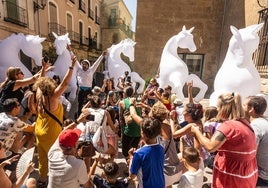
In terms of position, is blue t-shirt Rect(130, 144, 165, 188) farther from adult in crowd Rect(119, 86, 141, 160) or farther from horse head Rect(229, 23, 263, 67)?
horse head Rect(229, 23, 263, 67)

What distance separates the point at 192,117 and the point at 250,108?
0.58m

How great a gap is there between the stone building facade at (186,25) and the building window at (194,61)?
80 millimetres

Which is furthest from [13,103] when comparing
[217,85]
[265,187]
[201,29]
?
[201,29]

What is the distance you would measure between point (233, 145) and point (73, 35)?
15.7 meters

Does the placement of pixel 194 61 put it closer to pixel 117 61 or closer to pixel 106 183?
pixel 117 61

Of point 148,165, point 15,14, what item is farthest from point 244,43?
point 15,14

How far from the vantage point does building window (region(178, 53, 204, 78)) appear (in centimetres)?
1157

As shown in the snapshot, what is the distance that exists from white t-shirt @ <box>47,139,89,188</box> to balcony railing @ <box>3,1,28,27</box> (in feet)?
30.6

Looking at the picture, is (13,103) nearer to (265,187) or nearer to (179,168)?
(179,168)

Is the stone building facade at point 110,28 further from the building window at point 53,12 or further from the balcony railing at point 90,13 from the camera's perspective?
the building window at point 53,12

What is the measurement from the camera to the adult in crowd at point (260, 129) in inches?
74.9

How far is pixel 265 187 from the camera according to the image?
2.00 m

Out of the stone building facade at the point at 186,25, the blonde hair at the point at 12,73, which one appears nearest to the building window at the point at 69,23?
the stone building facade at the point at 186,25

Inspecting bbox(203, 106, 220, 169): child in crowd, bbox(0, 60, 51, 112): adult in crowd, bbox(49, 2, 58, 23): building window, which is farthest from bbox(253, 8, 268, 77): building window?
bbox(49, 2, 58, 23): building window
